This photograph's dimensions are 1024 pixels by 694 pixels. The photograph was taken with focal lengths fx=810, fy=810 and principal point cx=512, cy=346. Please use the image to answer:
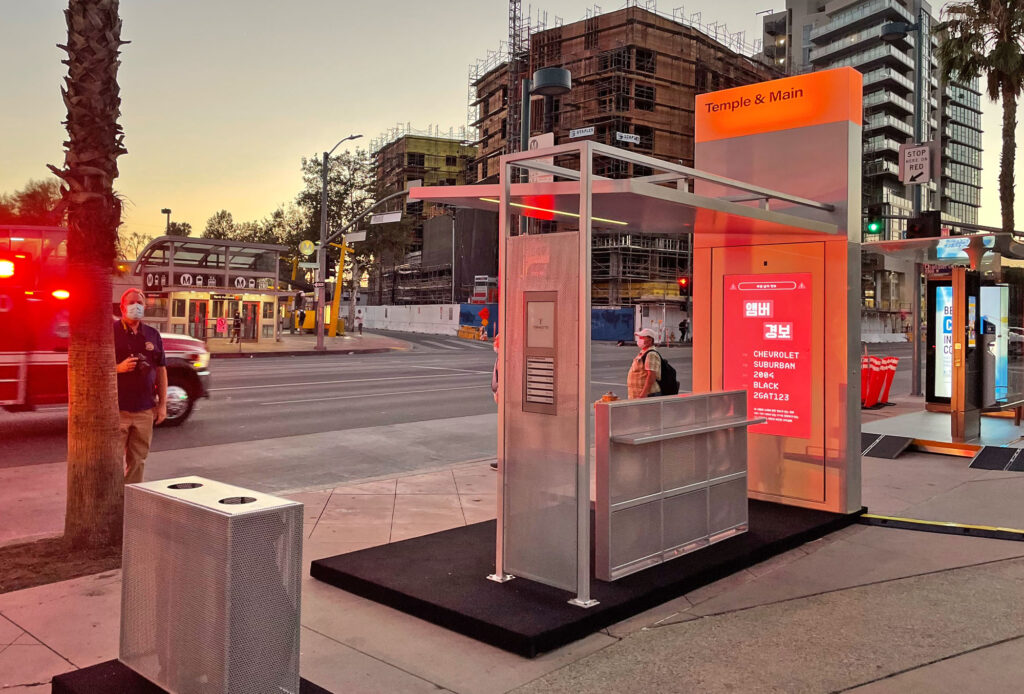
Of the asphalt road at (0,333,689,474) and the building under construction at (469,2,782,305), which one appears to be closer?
the asphalt road at (0,333,689,474)

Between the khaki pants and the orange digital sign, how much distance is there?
230 inches

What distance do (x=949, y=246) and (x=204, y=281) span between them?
102 feet

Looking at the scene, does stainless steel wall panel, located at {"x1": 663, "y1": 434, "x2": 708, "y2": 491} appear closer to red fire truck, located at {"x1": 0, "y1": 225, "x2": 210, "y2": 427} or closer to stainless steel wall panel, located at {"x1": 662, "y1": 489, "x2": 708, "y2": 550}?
stainless steel wall panel, located at {"x1": 662, "y1": 489, "x2": 708, "y2": 550}

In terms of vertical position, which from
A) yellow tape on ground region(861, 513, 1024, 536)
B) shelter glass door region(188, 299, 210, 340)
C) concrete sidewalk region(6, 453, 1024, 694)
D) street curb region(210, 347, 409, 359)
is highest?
shelter glass door region(188, 299, 210, 340)

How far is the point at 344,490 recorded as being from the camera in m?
8.35

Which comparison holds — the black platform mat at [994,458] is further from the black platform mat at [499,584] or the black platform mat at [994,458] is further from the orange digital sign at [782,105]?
the orange digital sign at [782,105]

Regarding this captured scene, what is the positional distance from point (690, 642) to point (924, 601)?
1.73 meters

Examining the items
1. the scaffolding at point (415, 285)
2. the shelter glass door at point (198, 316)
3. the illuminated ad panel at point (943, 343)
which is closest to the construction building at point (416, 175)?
the scaffolding at point (415, 285)

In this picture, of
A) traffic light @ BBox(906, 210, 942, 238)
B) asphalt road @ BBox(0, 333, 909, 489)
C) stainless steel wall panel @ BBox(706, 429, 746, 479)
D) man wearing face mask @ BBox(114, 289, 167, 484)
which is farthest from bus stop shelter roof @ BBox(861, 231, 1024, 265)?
man wearing face mask @ BBox(114, 289, 167, 484)

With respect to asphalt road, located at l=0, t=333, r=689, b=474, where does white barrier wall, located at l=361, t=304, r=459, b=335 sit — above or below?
above

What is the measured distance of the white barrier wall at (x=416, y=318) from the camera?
66431 mm

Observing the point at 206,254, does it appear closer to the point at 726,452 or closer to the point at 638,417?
the point at 726,452

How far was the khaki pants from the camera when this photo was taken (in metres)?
6.73

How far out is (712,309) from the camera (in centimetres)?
812
